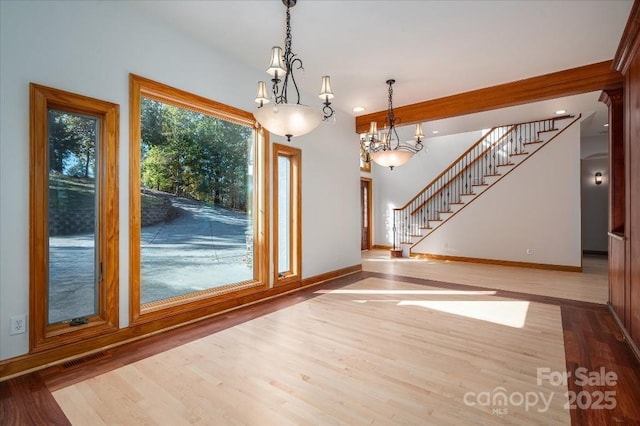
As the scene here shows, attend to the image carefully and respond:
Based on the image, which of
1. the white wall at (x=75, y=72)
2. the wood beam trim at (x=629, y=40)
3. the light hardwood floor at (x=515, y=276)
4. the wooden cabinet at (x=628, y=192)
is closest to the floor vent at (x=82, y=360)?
the white wall at (x=75, y=72)

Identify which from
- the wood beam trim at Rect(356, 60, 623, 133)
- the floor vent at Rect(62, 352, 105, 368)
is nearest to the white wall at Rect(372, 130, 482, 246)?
the wood beam trim at Rect(356, 60, 623, 133)

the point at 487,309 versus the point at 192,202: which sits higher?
the point at 192,202

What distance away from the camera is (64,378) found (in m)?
2.30

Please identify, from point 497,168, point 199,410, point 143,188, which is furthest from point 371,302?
point 497,168

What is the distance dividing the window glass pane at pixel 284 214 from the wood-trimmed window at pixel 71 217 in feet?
7.57

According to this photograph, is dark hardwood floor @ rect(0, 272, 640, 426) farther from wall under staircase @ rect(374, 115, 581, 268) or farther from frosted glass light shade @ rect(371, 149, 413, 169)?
wall under staircase @ rect(374, 115, 581, 268)

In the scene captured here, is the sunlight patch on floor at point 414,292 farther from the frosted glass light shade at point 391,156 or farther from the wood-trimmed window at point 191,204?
the frosted glass light shade at point 391,156

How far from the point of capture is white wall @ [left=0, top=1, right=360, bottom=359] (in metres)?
2.27

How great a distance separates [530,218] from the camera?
267 inches

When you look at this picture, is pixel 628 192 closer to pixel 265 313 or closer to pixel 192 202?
pixel 265 313

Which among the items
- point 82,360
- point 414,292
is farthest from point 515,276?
point 82,360

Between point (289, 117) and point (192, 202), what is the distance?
184 centimetres

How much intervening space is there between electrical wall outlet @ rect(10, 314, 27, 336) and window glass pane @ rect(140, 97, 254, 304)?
93cm

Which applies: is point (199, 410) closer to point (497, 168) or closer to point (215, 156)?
point (215, 156)
